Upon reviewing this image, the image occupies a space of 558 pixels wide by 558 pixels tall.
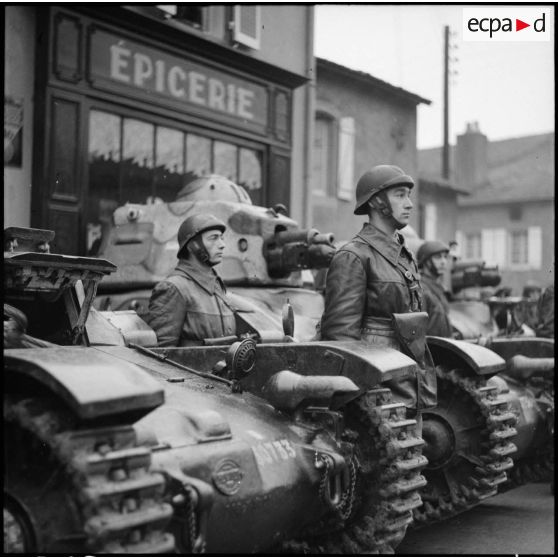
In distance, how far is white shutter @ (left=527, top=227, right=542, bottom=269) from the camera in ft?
93.7

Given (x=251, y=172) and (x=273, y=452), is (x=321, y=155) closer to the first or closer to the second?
(x=251, y=172)

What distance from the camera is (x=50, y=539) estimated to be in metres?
3.33

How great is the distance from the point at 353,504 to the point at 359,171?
14439 millimetres

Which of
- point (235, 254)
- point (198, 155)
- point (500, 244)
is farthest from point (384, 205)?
point (500, 244)

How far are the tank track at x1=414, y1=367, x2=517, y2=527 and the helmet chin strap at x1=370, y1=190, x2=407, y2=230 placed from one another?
1220mm

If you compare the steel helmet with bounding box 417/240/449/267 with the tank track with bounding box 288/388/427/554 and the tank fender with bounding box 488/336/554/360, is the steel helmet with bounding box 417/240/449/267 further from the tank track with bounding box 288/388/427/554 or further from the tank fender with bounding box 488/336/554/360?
the tank track with bounding box 288/388/427/554

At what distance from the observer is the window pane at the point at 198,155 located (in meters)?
12.6

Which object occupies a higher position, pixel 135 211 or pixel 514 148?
pixel 514 148

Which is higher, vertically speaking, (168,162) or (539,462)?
(168,162)

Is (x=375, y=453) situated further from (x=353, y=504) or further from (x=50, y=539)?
(x=50, y=539)

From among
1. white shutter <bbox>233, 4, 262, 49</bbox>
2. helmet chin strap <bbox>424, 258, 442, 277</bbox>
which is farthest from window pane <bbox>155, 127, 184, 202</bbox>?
helmet chin strap <bbox>424, 258, 442, 277</bbox>

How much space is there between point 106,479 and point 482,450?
3759 mm

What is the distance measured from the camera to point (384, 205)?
19.0ft

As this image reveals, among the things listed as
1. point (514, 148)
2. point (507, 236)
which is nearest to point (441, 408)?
point (507, 236)
